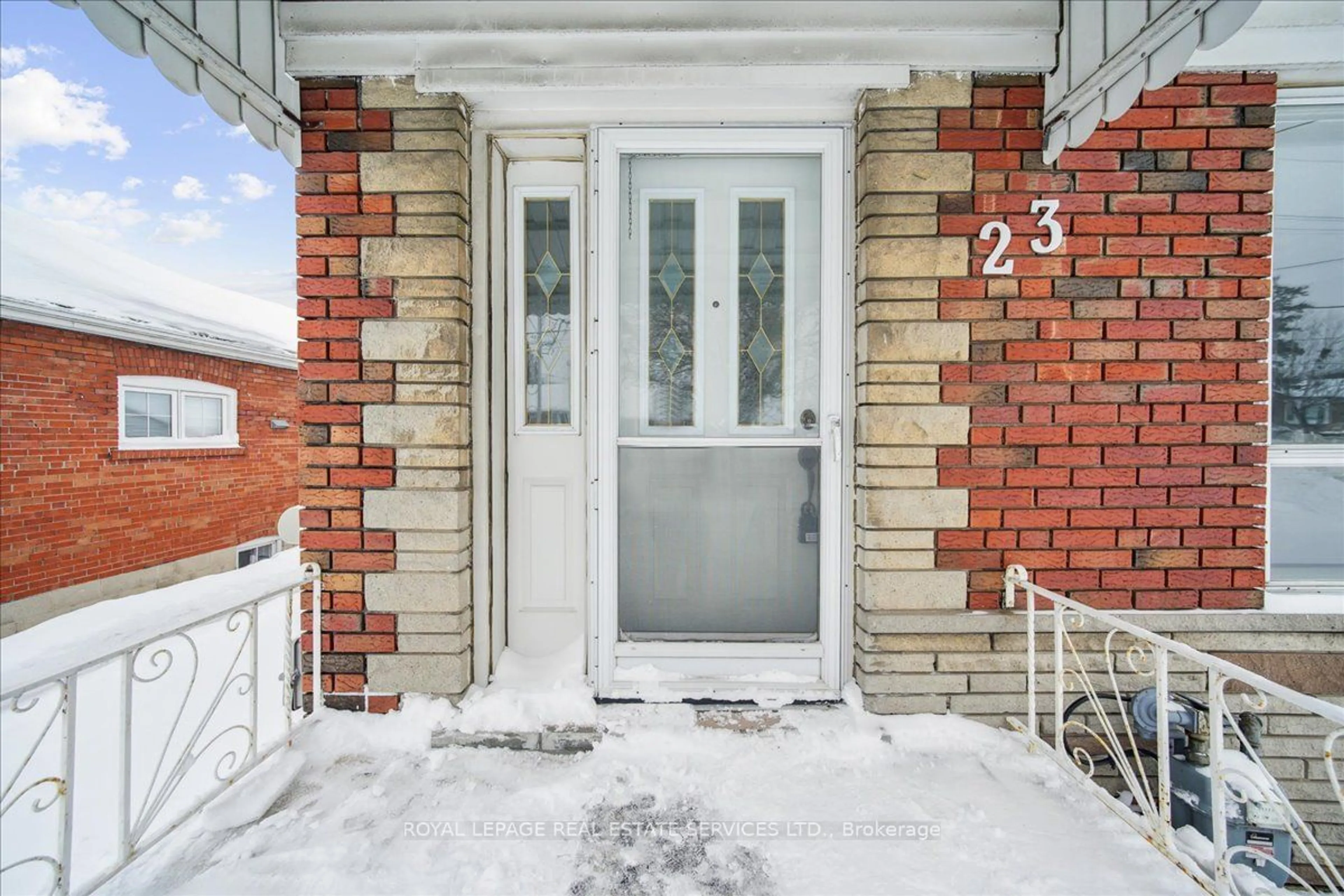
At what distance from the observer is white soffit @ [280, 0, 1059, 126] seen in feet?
6.56

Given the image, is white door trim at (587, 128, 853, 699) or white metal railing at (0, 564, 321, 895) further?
white door trim at (587, 128, 853, 699)

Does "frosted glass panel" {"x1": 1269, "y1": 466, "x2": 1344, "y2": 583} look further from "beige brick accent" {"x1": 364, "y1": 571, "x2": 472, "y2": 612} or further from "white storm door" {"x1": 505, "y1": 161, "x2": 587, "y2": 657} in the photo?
"beige brick accent" {"x1": 364, "y1": 571, "x2": 472, "y2": 612}

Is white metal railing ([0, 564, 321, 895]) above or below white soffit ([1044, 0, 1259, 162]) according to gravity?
below

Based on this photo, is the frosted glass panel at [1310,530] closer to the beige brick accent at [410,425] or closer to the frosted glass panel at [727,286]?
the frosted glass panel at [727,286]

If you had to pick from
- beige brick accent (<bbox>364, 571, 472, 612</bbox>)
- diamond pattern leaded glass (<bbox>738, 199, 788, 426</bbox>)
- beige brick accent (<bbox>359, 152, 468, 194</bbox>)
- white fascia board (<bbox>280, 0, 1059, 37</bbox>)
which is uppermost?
white fascia board (<bbox>280, 0, 1059, 37</bbox>)

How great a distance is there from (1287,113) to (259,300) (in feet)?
54.4

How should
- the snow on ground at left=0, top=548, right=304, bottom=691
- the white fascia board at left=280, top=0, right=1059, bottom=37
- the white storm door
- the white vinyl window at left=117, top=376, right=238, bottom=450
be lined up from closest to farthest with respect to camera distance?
the snow on ground at left=0, top=548, right=304, bottom=691, the white fascia board at left=280, top=0, right=1059, bottom=37, the white storm door, the white vinyl window at left=117, top=376, right=238, bottom=450

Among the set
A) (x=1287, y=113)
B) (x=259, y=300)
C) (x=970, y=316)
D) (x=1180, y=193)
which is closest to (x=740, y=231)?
(x=970, y=316)

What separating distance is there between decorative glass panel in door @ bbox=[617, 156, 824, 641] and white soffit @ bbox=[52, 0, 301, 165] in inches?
51.8

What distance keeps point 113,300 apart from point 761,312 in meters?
9.40

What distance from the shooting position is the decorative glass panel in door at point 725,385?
2.50 m

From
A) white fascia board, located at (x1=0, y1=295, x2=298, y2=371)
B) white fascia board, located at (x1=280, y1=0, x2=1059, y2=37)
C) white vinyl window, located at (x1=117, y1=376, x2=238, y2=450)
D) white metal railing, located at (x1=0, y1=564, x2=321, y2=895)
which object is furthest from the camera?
white vinyl window, located at (x1=117, y1=376, x2=238, y2=450)

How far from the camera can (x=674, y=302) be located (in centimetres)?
252

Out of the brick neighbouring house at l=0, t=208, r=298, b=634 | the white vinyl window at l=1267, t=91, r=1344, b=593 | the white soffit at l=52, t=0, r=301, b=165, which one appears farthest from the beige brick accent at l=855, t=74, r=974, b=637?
the brick neighbouring house at l=0, t=208, r=298, b=634
